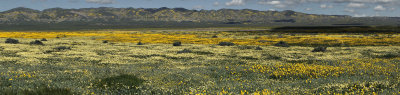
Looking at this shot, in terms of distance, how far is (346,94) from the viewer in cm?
889

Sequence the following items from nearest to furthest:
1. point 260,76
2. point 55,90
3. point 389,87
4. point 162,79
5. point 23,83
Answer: point 55,90 < point 389,87 < point 23,83 < point 162,79 < point 260,76

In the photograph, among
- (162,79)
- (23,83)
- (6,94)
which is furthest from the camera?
(162,79)

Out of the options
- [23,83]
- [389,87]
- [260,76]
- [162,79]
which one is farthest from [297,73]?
[23,83]

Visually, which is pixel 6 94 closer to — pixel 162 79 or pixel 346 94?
pixel 162 79

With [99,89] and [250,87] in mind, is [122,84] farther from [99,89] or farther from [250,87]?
[250,87]

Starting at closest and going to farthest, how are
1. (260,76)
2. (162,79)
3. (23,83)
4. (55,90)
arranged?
(55,90) → (23,83) → (162,79) → (260,76)

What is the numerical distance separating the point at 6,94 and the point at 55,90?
1354 mm

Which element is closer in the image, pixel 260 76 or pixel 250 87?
pixel 250 87

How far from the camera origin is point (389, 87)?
1002 cm

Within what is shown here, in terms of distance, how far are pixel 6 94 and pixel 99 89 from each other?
2.83m

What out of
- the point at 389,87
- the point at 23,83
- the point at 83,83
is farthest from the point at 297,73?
the point at 23,83

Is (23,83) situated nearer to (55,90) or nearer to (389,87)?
(55,90)

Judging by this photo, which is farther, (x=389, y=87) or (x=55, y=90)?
(x=389, y=87)

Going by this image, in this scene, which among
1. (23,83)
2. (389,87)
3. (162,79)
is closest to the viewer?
(389,87)
